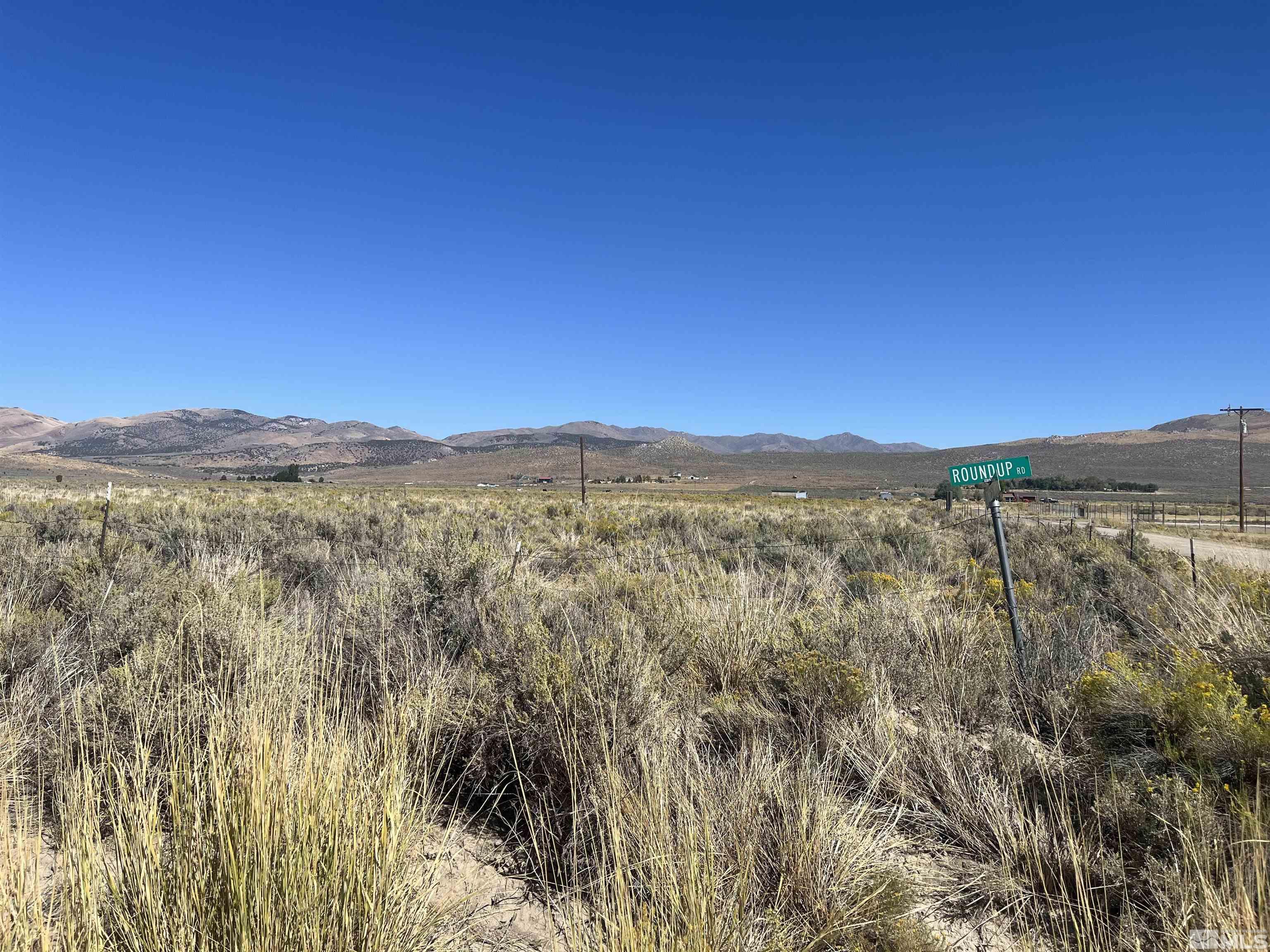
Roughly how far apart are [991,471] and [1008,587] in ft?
3.11

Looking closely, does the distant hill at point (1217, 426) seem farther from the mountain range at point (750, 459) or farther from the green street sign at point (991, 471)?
the green street sign at point (991, 471)

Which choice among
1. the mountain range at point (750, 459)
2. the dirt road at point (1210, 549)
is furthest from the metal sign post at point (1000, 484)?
the mountain range at point (750, 459)

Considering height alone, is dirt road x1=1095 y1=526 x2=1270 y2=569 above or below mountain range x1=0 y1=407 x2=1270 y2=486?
below

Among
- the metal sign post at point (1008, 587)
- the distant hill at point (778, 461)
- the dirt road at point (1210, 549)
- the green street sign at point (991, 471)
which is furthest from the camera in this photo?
the distant hill at point (778, 461)

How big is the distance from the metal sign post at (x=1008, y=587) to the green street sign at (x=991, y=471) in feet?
0.70

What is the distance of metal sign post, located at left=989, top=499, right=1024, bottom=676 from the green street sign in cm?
21

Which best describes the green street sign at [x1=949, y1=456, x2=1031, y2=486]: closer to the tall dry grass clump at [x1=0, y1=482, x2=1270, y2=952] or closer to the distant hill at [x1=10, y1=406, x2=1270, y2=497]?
the tall dry grass clump at [x1=0, y1=482, x2=1270, y2=952]

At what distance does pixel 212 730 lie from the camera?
2172 mm

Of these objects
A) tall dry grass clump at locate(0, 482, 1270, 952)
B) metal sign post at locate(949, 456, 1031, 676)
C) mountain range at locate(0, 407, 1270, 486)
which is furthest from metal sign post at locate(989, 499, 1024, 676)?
mountain range at locate(0, 407, 1270, 486)

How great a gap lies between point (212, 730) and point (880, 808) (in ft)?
10.2

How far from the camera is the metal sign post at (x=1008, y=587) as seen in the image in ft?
16.2

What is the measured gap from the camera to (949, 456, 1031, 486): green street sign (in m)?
5.23

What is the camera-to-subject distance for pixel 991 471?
5371mm

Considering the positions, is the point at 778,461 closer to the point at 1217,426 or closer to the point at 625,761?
the point at 1217,426
